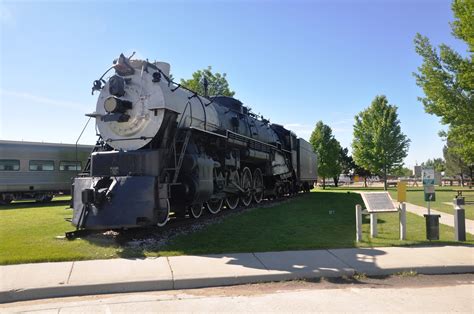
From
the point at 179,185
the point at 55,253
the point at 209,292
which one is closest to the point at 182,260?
the point at 209,292

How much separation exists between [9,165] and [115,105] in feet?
45.8

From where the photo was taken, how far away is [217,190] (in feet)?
40.7

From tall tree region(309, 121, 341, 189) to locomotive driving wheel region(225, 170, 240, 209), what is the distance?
35.2 metres

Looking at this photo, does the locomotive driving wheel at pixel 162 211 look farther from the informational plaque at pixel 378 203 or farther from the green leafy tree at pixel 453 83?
the green leafy tree at pixel 453 83

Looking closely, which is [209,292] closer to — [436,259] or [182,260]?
[182,260]

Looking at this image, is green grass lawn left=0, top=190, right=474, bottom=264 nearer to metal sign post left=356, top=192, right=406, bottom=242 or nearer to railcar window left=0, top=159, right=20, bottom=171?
metal sign post left=356, top=192, right=406, bottom=242

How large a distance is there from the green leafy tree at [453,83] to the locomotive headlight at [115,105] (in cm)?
1432

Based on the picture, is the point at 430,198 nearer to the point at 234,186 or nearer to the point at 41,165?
the point at 234,186

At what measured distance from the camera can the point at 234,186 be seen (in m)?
14.0

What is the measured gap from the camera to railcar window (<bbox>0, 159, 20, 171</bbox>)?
20.2 meters

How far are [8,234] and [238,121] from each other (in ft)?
26.8

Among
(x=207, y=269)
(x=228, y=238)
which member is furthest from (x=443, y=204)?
(x=207, y=269)

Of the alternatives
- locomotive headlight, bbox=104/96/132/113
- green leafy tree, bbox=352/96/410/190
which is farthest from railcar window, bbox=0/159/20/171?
green leafy tree, bbox=352/96/410/190

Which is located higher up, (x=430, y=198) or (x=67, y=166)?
(x=67, y=166)
